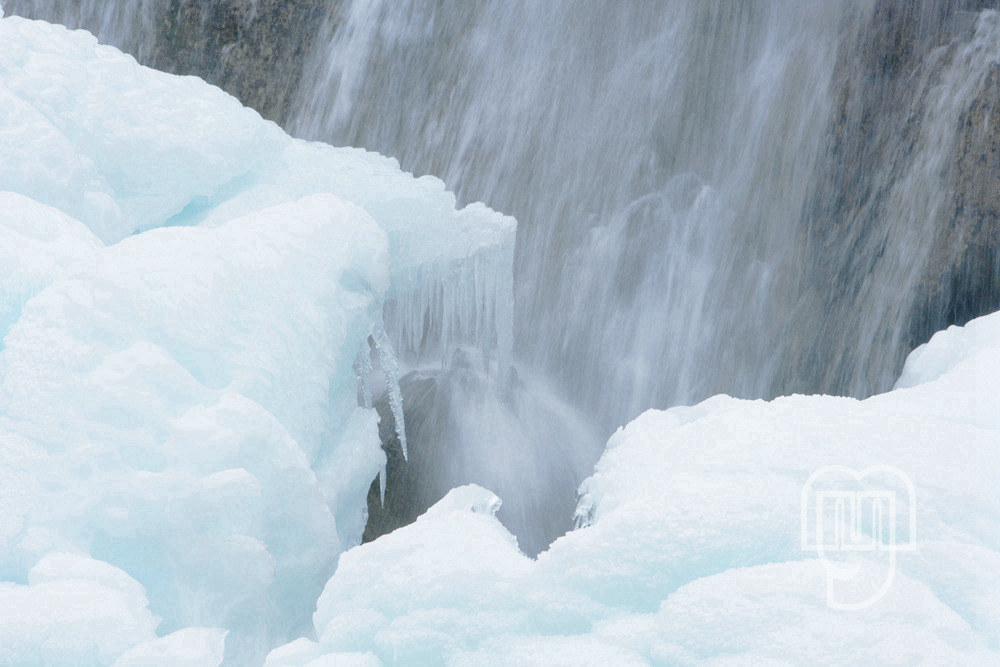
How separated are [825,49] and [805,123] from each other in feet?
1.61

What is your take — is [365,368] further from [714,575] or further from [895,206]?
[895,206]

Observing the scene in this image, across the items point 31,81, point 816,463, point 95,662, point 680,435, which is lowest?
point 95,662

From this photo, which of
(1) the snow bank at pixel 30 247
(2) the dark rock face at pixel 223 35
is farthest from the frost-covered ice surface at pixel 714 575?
(2) the dark rock face at pixel 223 35

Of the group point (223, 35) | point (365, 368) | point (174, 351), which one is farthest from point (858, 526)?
point (223, 35)

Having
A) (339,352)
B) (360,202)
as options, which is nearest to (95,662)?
(339,352)

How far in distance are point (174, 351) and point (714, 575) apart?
1.93 meters

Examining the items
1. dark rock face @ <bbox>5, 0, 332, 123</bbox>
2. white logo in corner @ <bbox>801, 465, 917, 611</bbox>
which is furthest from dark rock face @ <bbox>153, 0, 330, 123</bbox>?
white logo in corner @ <bbox>801, 465, 917, 611</bbox>

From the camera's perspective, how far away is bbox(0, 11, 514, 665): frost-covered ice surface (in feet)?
7.60

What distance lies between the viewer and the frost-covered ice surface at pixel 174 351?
2316 millimetres

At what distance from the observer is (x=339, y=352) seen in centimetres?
332

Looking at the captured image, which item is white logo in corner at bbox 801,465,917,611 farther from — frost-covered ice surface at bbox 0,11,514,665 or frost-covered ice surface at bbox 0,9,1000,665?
frost-covered ice surface at bbox 0,11,514,665

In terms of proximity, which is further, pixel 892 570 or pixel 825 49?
pixel 825 49

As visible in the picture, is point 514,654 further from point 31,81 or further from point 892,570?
point 31,81

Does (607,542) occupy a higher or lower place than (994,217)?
lower
